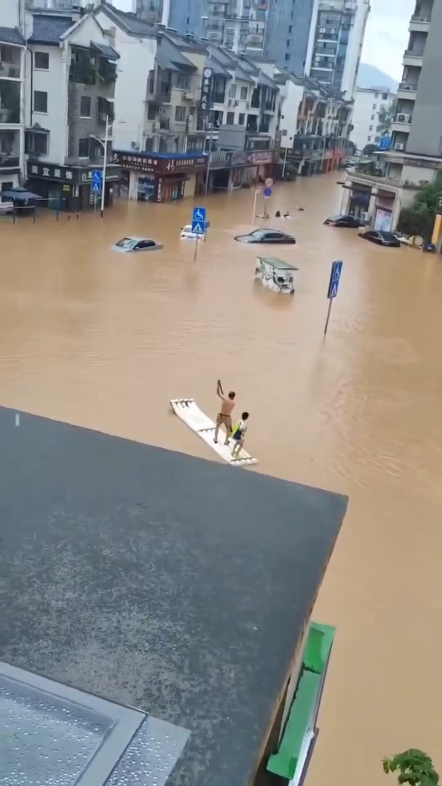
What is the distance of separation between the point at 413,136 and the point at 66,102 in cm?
2320

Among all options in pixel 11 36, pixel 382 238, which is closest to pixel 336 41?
pixel 382 238

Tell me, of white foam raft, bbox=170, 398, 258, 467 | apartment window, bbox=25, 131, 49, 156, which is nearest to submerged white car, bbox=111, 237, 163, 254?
apartment window, bbox=25, 131, 49, 156

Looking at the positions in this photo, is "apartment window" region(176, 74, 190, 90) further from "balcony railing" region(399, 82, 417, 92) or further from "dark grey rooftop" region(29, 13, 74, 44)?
"balcony railing" region(399, 82, 417, 92)

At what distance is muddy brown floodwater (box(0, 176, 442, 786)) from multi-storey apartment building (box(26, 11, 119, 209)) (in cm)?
520

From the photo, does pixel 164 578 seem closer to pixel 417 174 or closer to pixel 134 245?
pixel 134 245

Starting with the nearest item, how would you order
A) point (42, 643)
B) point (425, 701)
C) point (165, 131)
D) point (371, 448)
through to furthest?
point (42, 643) < point (425, 701) < point (371, 448) < point (165, 131)

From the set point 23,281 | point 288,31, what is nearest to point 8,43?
point 23,281

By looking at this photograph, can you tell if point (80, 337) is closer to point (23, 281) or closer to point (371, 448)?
point (23, 281)

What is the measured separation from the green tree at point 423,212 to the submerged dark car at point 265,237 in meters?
8.88

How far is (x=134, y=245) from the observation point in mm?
31656

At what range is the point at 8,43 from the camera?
113 ft

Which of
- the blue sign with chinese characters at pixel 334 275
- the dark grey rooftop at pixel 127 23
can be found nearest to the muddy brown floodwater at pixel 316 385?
the blue sign with chinese characters at pixel 334 275

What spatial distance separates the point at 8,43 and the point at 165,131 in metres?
17.4

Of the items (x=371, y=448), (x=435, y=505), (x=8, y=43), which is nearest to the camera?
(x=435, y=505)
